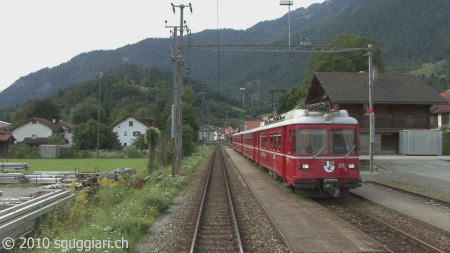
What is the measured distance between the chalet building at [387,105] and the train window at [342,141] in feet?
68.8

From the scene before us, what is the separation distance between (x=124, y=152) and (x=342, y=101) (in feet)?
94.0

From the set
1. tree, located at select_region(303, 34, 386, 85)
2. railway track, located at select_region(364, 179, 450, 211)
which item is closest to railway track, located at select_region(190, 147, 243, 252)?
railway track, located at select_region(364, 179, 450, 211)

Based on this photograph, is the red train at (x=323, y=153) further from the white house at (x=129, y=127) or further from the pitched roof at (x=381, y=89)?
the white house at (x=129, y=127)

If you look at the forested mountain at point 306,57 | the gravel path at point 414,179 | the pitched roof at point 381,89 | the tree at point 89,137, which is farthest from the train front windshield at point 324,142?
the forested mountain at point 306,57

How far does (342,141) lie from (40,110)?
304 ft

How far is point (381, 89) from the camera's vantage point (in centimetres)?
3434

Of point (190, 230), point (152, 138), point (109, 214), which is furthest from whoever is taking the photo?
point (152, 138)

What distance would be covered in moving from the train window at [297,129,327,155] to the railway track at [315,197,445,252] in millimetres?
1683

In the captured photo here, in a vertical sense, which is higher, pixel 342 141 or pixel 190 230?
pixel 342 141

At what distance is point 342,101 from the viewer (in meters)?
32.2

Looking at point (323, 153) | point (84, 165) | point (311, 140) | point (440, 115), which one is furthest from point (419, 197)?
point (440, 115)

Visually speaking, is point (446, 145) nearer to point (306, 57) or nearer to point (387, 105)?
point (387, 105)

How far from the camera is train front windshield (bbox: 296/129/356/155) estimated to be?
11633mm

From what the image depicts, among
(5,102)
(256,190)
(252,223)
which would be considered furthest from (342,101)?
(5,102)
